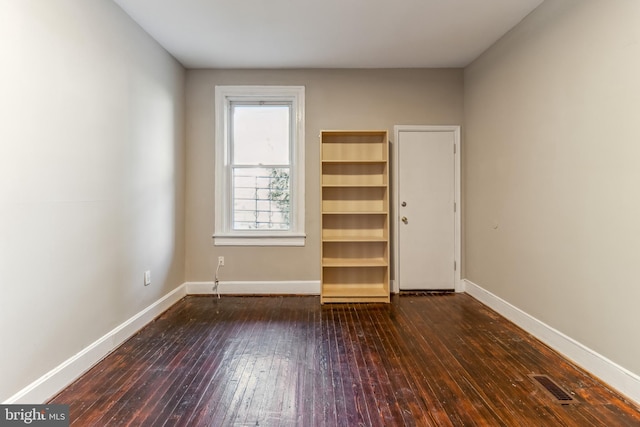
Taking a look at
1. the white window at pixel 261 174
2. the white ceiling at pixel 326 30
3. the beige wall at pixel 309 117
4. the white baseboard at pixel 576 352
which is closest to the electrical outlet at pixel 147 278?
the beige wall at pixel 309 117

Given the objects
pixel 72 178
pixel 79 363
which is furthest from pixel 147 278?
pixel 72 178

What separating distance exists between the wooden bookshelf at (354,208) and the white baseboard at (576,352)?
1.32 m

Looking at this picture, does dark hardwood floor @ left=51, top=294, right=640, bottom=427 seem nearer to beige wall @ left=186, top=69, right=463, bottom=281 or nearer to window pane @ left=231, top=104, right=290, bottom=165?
beige wall @ left=186, top=69, right=463, bottom=281

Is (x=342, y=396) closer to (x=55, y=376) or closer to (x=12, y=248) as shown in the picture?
(x=55, y=376)

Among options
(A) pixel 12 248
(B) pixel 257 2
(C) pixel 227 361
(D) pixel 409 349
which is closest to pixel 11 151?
(A) pixel 12 248

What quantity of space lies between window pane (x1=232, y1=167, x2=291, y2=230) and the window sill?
133mm

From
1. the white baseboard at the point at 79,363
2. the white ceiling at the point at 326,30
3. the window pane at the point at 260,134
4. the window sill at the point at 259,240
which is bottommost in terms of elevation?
the white baseboard at the point at 79,363

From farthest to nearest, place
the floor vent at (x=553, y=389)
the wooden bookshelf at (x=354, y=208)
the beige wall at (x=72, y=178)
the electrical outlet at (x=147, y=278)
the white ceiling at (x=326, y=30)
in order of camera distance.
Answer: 1. the wooden bookshelf at (x=354, y=208)
2. the electrical outlet at (x=147, y=278)
3. the white ceiling at (x=326, y=30)
4. the floor vent at (x=553, y=389)
5. the beige wall at (x=72, y=178)

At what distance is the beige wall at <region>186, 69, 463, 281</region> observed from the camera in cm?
409

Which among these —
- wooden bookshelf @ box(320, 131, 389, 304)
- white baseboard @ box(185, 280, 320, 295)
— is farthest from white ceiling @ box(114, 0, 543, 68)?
white baseboard @ box(185, 280, 320, 295)

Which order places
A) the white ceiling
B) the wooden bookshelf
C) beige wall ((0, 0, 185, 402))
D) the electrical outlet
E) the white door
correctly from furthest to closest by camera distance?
the white door
the wooden bookshelf
the electrical outlet
the white ceiling
beige wall ((0, 0, 185, 402))

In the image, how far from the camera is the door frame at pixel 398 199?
4.14m

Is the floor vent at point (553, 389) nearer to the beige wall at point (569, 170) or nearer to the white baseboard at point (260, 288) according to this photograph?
the beige wall at point (569, 170)

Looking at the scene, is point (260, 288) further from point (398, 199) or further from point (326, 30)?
point (326, 30)
